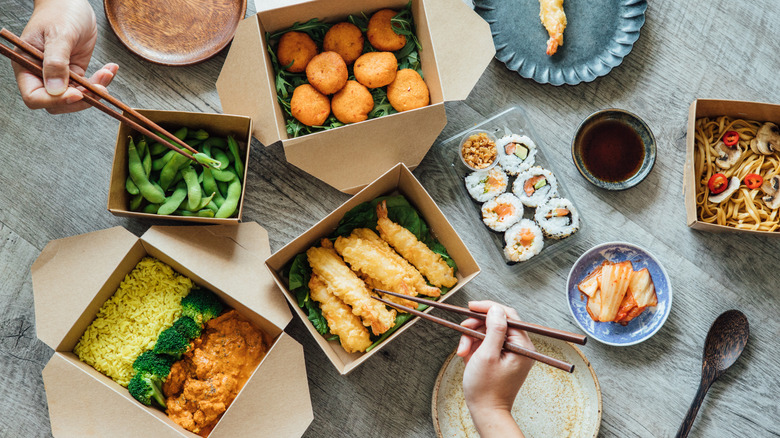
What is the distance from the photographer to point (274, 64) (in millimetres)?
2389

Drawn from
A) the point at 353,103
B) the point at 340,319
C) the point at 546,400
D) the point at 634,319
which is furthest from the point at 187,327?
the point at 634,319

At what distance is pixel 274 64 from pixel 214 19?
427 mm

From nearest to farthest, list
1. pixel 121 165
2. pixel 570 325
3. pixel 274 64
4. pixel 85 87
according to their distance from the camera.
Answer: pixel 85 87
pixel 121 165
pixel 274 64
pixel 570 325

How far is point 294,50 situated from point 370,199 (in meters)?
0.82

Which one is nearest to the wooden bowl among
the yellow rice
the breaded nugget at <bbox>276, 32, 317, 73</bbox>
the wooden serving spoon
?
the breaded nugget at <bbox>276, 32, 317, 73</bbox>

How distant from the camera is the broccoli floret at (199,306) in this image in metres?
2.29

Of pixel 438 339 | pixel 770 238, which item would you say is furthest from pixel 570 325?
pixel 770 238

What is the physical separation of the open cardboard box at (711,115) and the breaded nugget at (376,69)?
150 centimetres

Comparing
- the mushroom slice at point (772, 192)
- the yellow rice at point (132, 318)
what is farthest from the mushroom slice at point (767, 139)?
the yellow rice at point (132, 318)

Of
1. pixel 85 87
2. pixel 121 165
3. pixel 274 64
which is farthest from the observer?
pixel 274 64

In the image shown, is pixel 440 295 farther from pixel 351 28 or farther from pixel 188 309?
pixel 351 28

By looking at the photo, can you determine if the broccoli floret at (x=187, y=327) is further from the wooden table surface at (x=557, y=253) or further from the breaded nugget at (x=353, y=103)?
the breaded nugget at (x=353, y=103)

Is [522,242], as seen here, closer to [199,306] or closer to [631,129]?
[631,129]

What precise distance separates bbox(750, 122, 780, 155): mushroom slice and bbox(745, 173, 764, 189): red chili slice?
0.13 meters
